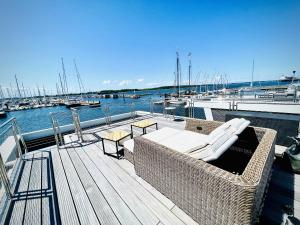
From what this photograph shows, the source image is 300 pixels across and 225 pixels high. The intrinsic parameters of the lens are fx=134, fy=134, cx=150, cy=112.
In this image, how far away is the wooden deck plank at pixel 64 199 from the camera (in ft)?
5.25

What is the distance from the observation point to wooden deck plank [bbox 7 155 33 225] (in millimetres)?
1655

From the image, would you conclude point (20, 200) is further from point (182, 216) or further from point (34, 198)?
point (182, 216)

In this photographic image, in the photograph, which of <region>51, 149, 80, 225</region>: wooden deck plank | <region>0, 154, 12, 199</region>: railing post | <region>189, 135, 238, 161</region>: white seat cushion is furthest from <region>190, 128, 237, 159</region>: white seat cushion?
<region>0, 154, 12, 199</region>: railing post

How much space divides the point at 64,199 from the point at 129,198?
0.95 metres

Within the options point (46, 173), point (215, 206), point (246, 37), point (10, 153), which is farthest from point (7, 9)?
point (246, 37)

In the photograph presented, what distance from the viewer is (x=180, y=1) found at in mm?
5777

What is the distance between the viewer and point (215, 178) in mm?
1128

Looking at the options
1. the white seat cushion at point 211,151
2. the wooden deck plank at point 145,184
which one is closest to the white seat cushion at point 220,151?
the white seat cushion at point 211,151

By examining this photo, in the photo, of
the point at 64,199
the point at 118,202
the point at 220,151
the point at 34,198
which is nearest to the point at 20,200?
the point at 34,198

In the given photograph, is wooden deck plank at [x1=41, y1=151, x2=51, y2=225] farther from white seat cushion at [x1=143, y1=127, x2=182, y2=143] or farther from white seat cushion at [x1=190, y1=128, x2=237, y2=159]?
white seat cushion at [x1=190, y1=128, x2=237, y2=159]

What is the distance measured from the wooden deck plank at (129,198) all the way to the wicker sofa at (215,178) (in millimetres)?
312

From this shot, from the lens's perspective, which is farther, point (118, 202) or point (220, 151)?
point (118, 202)

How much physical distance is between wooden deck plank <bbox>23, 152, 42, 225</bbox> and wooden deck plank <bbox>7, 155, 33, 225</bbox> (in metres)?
0.05

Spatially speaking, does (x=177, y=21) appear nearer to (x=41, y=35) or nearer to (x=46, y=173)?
(x=41, y=35)
